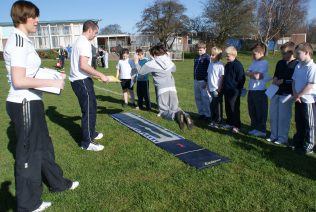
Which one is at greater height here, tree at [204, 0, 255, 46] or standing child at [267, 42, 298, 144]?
tree at [204, 0, 255, 46]

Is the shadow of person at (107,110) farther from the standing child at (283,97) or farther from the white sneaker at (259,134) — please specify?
the standing child at (283,97)

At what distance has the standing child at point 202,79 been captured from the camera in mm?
7059

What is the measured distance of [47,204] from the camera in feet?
11.5

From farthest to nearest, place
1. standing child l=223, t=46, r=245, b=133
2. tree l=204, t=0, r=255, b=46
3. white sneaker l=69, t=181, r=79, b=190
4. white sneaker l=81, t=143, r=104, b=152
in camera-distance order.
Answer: tree l=204, t=0, r=255, b=46 → standing child l=223, t=46, r=245, b=133 → white sneaker l=81, t=143, r=104, b=152 → white sneaker l=69, t=181, r=79, b=190

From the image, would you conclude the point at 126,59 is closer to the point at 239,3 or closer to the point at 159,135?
the point at 159,135

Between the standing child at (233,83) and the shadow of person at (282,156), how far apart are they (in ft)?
1.89

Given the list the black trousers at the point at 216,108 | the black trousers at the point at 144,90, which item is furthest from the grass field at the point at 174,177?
the black trousers at the point at 144,90

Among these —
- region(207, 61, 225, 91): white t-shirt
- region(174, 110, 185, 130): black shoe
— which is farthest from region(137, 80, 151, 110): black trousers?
region(207, 61, 225, 91): white t-shirt

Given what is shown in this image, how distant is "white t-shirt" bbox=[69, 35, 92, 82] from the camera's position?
4.81 meters

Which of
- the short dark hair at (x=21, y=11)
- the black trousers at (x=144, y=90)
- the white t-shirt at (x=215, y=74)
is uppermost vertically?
the short dark hair at (x=21, y=11)

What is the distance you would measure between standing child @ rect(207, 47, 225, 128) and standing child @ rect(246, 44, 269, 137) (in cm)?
69

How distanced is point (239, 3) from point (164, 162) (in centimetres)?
4030

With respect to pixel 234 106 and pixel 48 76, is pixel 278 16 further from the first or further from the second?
pixel 48 76

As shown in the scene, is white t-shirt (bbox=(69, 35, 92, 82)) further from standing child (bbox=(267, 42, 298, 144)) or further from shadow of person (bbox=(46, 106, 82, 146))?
standing child (bbox=(267, 42, 298, 144))
